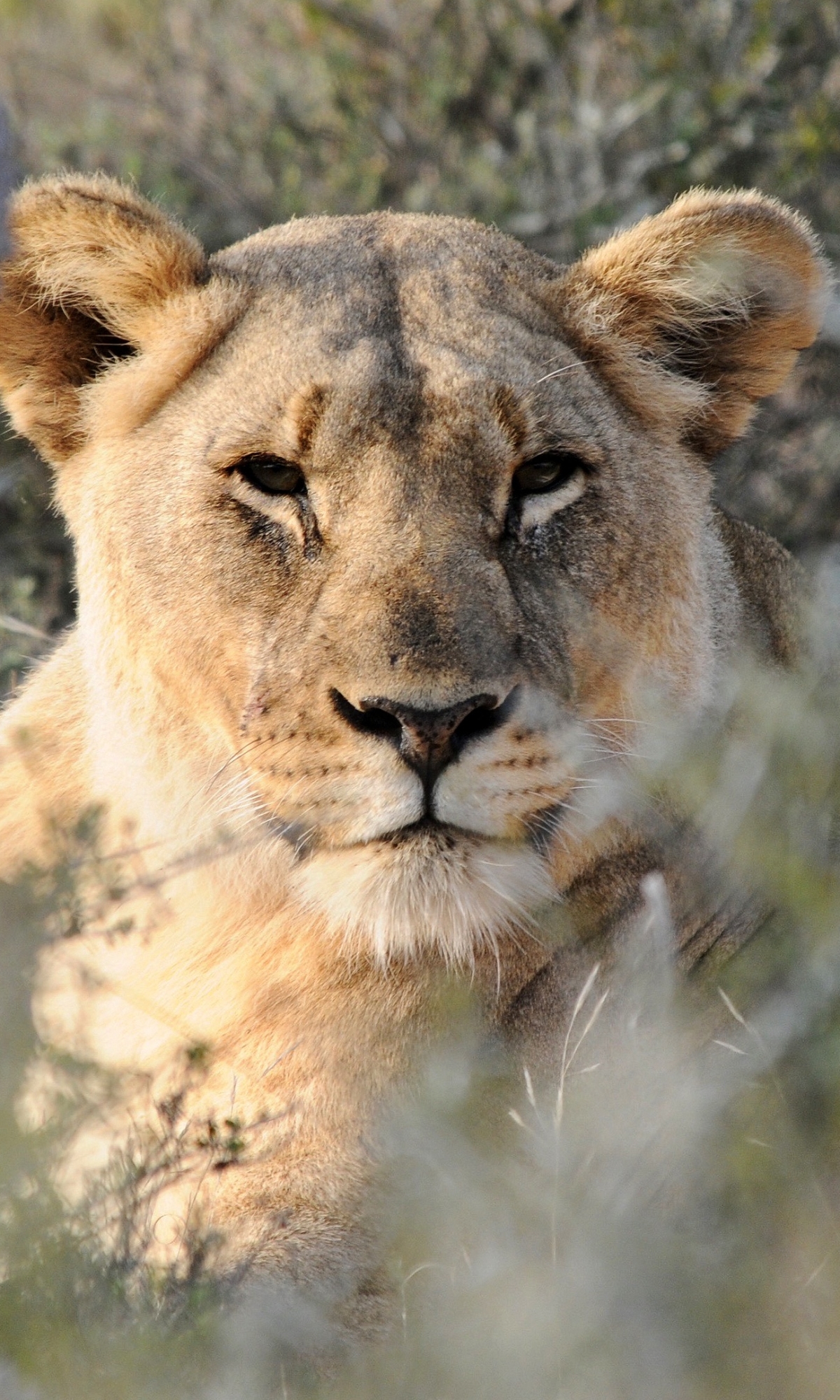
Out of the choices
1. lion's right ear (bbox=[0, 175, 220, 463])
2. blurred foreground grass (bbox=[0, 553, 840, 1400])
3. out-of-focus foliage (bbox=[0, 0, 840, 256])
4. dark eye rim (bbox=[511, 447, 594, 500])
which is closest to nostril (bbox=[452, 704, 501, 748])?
blurred foreground grass (bbox=[0, 553, 840, 1400])

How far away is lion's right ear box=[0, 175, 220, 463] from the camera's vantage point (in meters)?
3.20

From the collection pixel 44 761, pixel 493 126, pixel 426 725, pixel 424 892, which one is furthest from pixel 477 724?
pixel 493 126

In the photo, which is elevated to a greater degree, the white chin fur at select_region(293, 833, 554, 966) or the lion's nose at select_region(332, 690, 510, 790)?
the lion's nose at select_region(332, 690, 510, 790)

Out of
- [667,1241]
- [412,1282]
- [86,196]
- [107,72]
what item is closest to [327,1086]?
[412,1282]

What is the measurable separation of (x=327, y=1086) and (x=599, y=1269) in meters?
0.83

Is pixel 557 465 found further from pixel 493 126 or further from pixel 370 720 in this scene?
pixel 493 126

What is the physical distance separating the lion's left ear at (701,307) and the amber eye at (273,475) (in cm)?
76

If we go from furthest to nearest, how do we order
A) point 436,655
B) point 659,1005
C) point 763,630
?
point 763,630 → point 659,1005 → point 436,655

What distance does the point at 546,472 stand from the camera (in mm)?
→ 3141

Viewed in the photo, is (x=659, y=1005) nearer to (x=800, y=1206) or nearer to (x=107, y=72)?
(x=800, y=1206)

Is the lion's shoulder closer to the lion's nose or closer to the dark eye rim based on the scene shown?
the lion's nose

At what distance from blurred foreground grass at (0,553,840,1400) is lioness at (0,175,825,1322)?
173mm

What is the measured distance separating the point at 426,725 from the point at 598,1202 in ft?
2.53

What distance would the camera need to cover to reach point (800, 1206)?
2.38 metres
